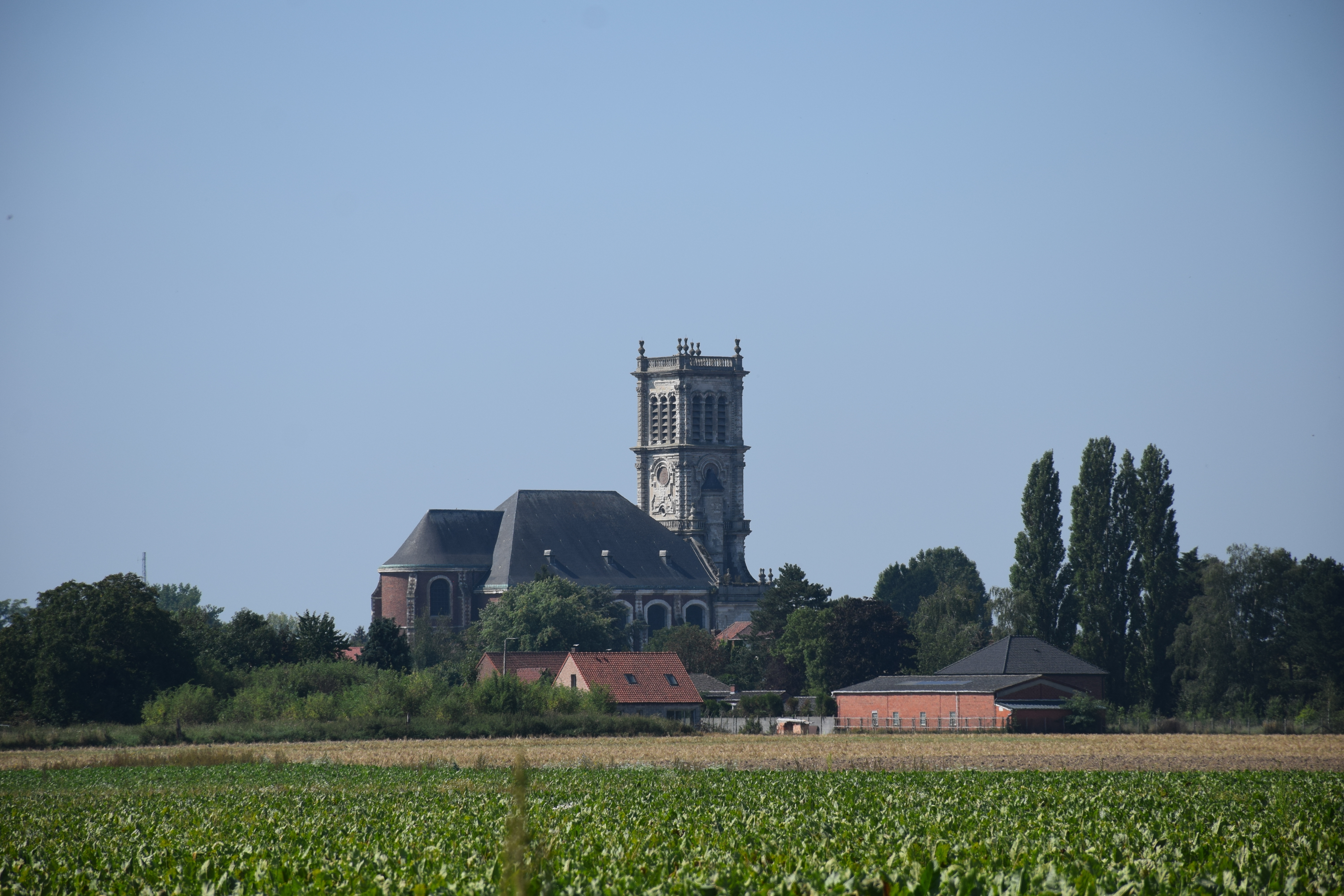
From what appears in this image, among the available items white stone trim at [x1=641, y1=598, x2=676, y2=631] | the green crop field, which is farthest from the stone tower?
the green crop field

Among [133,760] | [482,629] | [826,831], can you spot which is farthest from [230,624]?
[826,831]

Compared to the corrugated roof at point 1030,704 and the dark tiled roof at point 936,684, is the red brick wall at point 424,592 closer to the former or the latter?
the dark tiled roof at point 936,684

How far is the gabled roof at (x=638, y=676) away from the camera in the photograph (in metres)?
71.0

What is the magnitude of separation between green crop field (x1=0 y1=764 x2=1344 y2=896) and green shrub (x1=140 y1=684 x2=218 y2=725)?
76.7ft

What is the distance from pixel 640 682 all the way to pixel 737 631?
35884 millimetres

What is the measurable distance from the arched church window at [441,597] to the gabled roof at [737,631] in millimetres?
19005

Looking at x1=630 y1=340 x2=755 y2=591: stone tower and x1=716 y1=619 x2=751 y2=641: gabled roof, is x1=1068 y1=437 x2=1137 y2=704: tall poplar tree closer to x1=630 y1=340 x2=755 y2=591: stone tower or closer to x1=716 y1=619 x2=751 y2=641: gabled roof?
x1=716 y1=619 x2=751 y2=641: gabled roof

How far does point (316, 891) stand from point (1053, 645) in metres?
67.6

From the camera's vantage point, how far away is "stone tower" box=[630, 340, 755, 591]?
372 feet

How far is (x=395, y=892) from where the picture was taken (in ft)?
43.1

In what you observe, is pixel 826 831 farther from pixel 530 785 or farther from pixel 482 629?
pixel 482 629

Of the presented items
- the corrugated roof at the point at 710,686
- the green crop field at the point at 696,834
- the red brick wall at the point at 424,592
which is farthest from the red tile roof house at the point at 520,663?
the green crop field at the point at 696,834

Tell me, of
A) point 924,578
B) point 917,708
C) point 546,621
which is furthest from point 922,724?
point 924,578

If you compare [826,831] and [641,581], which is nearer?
[826,831]
